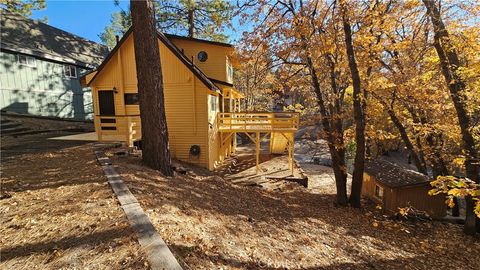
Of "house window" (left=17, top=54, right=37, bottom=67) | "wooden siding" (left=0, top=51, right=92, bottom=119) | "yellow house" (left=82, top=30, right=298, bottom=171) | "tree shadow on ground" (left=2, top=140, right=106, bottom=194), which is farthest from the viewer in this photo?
"house window" (left=17, top=54, right=37, bottom=67)

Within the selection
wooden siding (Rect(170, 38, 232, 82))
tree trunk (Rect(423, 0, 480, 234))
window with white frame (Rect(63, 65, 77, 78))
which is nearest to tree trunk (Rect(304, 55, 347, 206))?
tree trunk (Rect(423, 0, 480, 234))

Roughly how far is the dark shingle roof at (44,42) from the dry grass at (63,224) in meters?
15.7

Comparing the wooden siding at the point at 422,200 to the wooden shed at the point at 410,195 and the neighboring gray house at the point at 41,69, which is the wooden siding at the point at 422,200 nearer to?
the wooden shed at the point at 410,195

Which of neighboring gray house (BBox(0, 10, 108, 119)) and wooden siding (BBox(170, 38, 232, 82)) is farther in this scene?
neighboring gray house (BBox(0, 10, 108, 119))

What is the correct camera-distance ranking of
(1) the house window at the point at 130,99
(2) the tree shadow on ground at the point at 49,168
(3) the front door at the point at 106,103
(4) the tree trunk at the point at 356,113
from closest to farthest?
(2) the tree shadow on ground at the point at 49,168, (4) the tree trunk at the point at 356,113, (1) the house window at the point at 130,99, (3) the front door at the point at 106,103

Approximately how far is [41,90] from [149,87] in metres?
15.9

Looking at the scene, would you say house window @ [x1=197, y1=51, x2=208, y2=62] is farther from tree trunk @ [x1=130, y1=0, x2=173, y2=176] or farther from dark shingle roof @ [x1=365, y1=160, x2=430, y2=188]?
dark shingle roof @ [x1=365, y1=160, x2=430, y2=188]

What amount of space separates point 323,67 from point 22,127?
16.2m

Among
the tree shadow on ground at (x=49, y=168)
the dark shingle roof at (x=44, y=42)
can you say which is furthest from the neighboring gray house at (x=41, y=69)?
the tree shadow on ground at (x=49, y=168)

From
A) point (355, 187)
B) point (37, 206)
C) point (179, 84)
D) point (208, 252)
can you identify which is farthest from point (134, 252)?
point (179, 84)

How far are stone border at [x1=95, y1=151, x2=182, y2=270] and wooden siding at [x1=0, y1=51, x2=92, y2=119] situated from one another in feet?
53.4

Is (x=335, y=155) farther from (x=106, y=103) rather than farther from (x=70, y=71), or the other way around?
(x=70, y=71)

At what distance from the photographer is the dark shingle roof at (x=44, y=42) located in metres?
16.9

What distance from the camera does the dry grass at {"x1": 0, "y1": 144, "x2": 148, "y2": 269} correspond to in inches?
115
